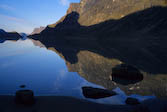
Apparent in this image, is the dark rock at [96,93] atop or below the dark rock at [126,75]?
below

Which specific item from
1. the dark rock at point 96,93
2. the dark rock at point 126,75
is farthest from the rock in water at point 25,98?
the dark rock at point 126,75

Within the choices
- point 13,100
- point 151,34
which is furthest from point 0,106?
point 151,34

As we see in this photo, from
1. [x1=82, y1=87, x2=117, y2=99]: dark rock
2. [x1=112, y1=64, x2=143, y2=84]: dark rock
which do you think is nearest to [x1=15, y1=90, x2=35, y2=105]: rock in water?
[x1=82, y1=87, x2=117, y2=99]: dark rock

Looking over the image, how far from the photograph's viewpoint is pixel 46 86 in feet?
44.1

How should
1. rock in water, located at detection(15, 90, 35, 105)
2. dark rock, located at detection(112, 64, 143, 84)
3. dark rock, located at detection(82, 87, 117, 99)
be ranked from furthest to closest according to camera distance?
dark rock, located at detection(112, 64, 143, 84), dark rock, located at detection(82, 87, 117, 99), rock in water, located at detection(15, 90, 35, 105)

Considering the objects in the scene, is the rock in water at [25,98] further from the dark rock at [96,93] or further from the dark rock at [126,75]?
the dark rock at [126,75]

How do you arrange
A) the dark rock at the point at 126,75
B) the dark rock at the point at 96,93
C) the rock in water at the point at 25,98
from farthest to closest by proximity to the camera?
the dark rock at the point at 126,75, the dark rock at the point at 96,93, the rock in water at the point at 25,98

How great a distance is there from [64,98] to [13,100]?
383 centimetres

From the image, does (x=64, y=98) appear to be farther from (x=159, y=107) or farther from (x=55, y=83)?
(x=159, y=107)

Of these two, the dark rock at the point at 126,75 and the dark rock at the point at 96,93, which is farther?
the dark rock at the point at 126,75

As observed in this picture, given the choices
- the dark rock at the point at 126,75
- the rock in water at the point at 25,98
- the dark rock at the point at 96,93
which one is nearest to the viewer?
the rock in water at the point at 25,98

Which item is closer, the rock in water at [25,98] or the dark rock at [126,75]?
the rock in water at [25,98]

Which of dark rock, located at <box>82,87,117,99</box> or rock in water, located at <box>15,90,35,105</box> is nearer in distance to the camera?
rock in water, located at <box>15,90,35,105</box>

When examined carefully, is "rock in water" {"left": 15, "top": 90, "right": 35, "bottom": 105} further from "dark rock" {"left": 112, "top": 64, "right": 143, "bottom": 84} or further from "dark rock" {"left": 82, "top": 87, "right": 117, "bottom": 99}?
"dark rock" {"left": 112, "top": 64, "right": 143, "bottom": 84}
